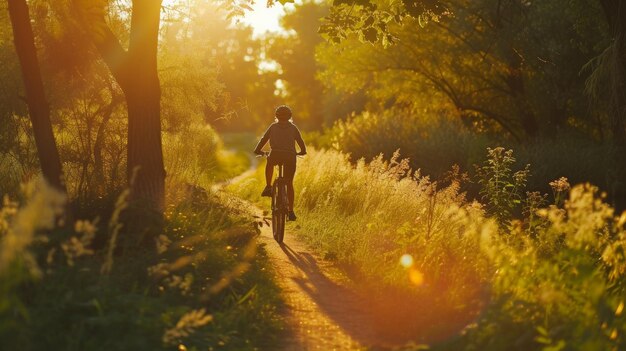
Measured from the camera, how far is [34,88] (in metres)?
9.04

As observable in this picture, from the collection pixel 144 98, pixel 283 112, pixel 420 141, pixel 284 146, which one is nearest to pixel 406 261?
pixel 284 146

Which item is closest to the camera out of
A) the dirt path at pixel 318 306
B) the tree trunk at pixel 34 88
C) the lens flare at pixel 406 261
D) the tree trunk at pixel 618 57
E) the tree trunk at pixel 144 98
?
the dirt path at pixel 318 306

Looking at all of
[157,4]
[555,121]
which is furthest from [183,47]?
[555,121]

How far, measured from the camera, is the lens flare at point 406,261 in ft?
30.0

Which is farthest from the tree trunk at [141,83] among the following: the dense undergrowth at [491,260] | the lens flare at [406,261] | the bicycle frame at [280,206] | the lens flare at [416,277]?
the lens flare at [416,277]

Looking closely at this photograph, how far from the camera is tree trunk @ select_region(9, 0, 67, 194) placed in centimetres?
898

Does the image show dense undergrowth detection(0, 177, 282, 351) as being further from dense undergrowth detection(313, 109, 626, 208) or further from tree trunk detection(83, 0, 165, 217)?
dense undergrowth detection(313, 109, 626, 208)

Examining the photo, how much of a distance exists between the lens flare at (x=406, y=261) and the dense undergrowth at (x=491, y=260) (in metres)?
0.02

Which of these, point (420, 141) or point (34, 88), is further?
point (420, 141)

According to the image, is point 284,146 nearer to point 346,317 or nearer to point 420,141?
point 346,317

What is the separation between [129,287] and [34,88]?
3351 millimetres

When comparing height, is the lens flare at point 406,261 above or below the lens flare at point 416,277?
above

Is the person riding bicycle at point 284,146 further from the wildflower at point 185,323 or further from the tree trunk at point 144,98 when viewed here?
the wildflower at point 185,323

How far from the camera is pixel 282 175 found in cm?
1252
